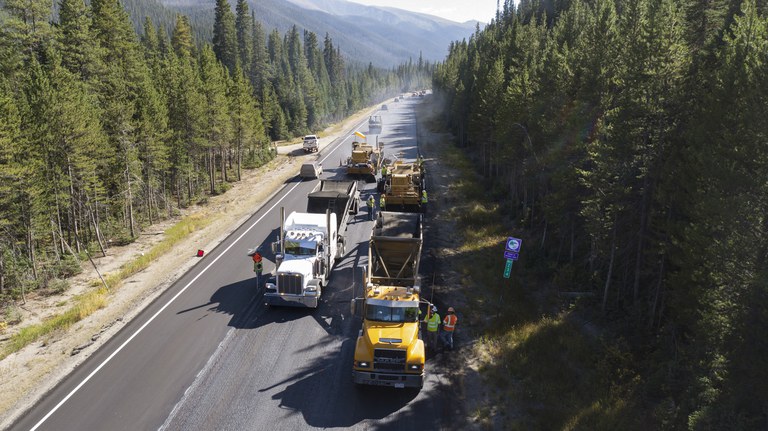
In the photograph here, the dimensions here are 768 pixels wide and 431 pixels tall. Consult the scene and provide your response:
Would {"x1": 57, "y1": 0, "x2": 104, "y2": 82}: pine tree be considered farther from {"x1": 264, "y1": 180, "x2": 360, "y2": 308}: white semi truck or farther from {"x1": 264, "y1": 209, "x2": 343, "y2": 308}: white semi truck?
{"x1": 264, "y1": 209, "x2": 343, "y2": 308}: white semi truck

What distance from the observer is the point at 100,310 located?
20.5 meters

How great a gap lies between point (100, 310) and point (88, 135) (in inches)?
502

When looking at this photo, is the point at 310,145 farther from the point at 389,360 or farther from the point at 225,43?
the point at 389,360

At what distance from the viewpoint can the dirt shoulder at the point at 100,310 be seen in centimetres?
1510

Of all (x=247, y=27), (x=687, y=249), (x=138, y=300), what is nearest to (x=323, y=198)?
(x=138, y=300)

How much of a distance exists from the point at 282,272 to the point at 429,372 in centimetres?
762

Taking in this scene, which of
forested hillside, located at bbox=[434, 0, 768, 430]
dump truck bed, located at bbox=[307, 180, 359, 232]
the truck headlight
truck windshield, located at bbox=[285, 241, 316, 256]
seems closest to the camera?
forested hillside, located at bbox=[434, 0, 768, 430]

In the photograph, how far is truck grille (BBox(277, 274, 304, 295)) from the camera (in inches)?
771

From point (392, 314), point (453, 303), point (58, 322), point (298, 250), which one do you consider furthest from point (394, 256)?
point (58, 322)

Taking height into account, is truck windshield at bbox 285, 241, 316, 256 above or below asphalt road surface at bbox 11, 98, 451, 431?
above

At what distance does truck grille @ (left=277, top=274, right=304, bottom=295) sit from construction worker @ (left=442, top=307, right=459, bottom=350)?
6443 mm

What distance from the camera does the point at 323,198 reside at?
2627cm

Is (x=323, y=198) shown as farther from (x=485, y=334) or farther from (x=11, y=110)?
(x=11, y=110)

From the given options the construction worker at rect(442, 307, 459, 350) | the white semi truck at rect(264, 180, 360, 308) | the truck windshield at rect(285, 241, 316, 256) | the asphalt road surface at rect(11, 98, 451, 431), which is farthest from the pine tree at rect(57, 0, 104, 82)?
the construction worker at rect(442, 307, 459, 350)
